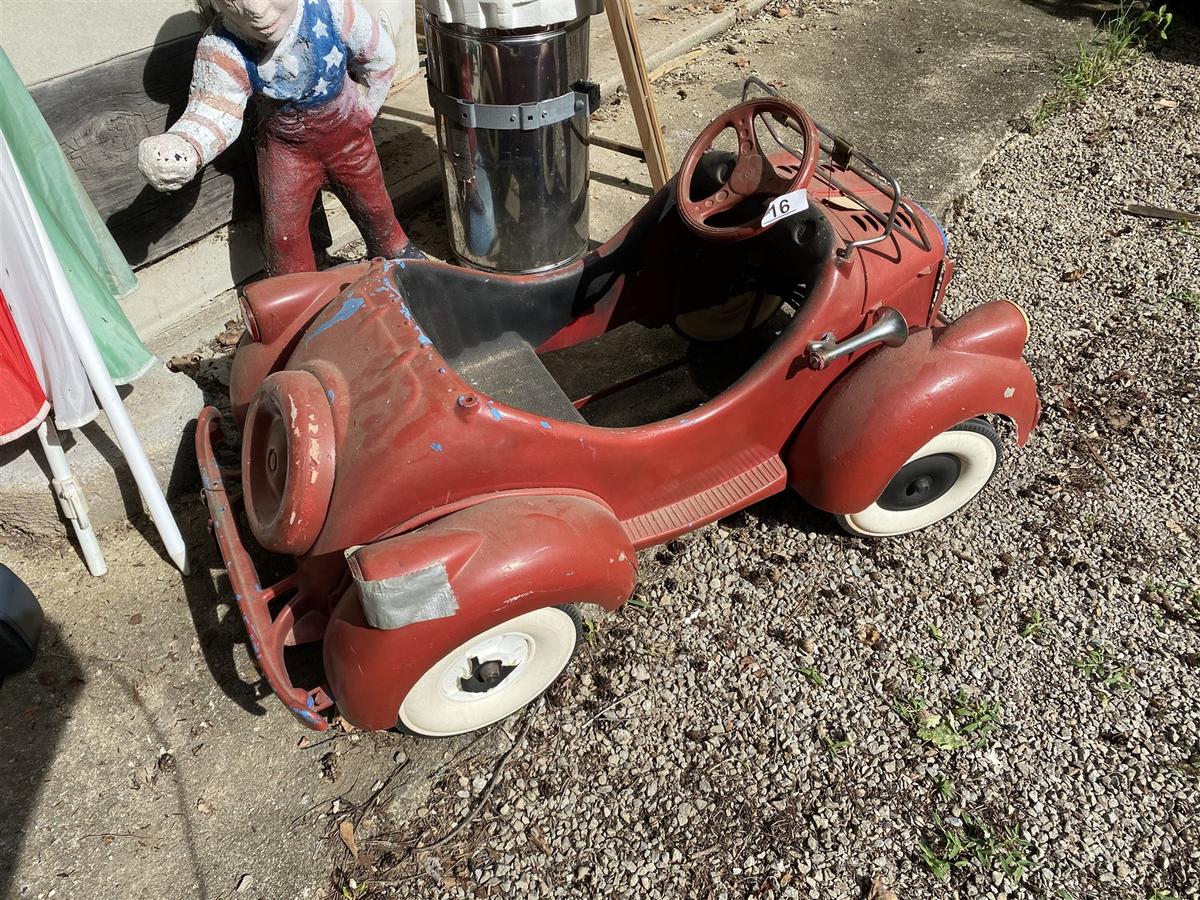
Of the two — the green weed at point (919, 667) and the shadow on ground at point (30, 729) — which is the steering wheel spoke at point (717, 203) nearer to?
the green weed at point (919, 667)

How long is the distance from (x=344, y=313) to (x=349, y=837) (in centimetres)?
124

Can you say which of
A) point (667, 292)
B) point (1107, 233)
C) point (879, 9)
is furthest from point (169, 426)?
point (879, 9)

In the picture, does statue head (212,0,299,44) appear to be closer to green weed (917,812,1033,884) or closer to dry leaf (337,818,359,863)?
dry leaf (337,818,359,863)

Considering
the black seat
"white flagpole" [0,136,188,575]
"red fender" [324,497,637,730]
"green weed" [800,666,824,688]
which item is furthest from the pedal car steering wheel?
"white flagpole" [0,136,188,575]

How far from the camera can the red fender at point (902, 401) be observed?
2.23 meters

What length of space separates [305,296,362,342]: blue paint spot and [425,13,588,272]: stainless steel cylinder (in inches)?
47.3

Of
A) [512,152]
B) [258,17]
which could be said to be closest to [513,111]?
[512,152]

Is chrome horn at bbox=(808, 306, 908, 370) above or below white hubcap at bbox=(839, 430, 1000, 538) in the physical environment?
above

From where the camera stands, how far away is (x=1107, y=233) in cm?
391

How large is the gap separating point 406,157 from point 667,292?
189 centimetres

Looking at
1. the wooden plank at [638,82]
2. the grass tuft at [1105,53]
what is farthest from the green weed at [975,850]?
the grass tuft at [1105,53]

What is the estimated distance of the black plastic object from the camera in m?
2.20

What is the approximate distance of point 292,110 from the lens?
2.75 meters

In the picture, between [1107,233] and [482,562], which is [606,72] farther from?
[482,562]
